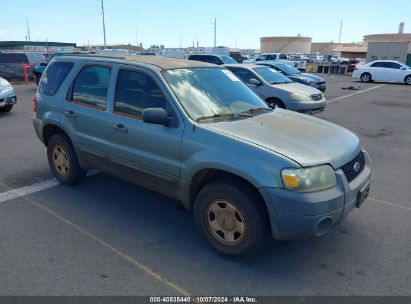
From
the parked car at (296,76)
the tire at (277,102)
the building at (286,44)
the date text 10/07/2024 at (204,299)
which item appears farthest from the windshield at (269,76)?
the building at (286,44)

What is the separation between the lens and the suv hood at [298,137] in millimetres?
3076

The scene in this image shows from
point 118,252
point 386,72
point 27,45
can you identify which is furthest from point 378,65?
point 27,45

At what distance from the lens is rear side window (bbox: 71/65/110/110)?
4258 mm

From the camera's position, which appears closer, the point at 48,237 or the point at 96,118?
the point at 48,237

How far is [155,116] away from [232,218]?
1201 millimetres

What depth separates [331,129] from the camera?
3.88m

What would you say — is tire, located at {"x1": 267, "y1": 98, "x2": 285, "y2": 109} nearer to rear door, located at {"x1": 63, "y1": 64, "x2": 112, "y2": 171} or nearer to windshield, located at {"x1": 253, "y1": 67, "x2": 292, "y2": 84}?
windshield, located at {"x1": 253, "y1": 67, "x2": 292, "y2": 84}

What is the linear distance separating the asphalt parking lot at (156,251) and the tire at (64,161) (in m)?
0.16

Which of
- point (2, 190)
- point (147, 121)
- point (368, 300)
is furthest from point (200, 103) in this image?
point (2, 190)

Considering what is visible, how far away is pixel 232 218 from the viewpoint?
128 inches

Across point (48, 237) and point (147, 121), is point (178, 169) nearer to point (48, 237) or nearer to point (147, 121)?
point (147, 121)

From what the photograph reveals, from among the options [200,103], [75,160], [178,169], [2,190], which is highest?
[200,103]

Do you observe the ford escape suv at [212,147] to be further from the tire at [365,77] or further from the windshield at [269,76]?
the tire at [365,77]

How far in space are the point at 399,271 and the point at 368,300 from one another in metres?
0.59
